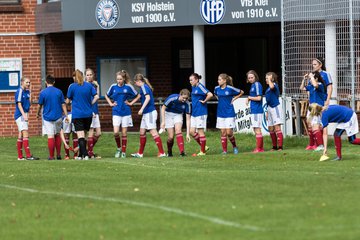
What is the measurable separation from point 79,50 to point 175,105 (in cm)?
835

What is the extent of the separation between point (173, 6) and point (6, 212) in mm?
16553

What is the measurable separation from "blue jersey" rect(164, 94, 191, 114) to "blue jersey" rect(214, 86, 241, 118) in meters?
0.72

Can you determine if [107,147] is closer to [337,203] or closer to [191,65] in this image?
[191,65]

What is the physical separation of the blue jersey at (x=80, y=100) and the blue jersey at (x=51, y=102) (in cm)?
49

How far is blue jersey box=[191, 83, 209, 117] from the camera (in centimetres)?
2317

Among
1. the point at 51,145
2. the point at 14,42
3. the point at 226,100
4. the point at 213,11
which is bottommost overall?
the point at 51,145

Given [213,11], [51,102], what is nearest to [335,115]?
[51,102]

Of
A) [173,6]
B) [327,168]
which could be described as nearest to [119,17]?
[173,6]

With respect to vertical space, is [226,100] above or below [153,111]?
above

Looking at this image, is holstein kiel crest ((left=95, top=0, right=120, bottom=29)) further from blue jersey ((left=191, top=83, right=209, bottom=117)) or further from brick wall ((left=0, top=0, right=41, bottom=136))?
blue jersey ((left=191, top=83, right=209, bottom=117))

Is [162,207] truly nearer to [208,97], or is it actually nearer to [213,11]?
[208,97]

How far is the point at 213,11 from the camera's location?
29.1 meters

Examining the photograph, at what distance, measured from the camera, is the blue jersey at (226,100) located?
76.2 ft

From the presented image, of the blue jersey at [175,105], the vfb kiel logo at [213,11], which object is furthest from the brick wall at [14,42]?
→ the blue jersey at [175,105]
